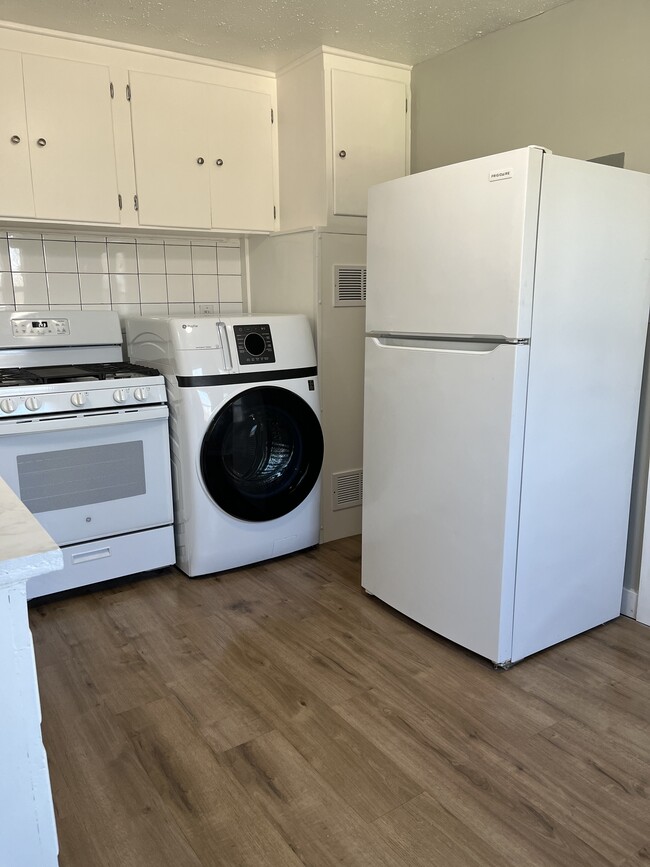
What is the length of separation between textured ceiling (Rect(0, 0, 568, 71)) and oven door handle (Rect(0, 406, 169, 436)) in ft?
4.92

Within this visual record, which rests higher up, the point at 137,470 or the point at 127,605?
the point at 137,470

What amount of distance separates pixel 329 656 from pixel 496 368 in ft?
3.64

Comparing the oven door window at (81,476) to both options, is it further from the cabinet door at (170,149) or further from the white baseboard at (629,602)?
the white baseboard at (629,602)

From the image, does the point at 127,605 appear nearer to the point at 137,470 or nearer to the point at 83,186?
the point at 137,470

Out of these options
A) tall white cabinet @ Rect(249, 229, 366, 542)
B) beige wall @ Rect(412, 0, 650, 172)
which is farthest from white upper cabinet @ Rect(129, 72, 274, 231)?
beige wall @ Rect(412, 0, 650, 172)

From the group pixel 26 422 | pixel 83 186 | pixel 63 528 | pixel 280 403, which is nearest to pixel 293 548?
pixel 280 403

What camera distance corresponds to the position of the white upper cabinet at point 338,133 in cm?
295

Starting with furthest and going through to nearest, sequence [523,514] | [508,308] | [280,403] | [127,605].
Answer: [280,403] < [127,605] < [523,514] < [508,308]

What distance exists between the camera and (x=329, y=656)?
88.2 inches

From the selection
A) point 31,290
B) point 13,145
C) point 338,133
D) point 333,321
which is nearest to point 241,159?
point 338,133

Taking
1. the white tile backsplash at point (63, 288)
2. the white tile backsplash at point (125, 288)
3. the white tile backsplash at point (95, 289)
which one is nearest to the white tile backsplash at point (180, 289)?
the white tile backsplash at point (125, 288)

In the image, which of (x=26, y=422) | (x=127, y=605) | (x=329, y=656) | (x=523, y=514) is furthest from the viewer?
(x=127, y=605)

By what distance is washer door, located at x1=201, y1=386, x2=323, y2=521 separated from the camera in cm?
274

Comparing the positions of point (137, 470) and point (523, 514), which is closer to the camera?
point (523, 514)
